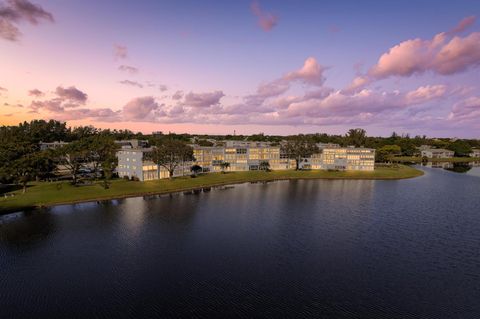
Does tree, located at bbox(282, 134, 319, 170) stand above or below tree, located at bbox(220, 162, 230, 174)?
above

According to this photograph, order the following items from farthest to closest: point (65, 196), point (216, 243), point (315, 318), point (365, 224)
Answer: point (65, 196) → point (365, 224) → point (216, 243) → point (315, 318)

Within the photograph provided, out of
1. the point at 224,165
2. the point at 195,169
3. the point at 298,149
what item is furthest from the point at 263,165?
the point at 195,169

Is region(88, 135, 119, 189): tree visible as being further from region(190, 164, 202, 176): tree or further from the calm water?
region(190, 164, 202, 176): tree

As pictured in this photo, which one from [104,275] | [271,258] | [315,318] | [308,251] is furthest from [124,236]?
[315,318]

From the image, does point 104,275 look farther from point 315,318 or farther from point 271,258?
point 315,318

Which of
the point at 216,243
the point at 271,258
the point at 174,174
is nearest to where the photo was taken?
Answer: the point at 271,258

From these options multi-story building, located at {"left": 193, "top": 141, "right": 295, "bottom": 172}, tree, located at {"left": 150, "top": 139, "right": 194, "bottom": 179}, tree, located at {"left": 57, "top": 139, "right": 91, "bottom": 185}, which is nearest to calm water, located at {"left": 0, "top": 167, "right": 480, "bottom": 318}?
tree, located at {"left": 57, "top": 139, "right": 91, "bottom": 185}

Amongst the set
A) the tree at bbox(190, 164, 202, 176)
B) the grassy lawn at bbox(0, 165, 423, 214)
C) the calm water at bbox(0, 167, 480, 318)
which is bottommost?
the calm water at bbox(0, 167, 480, 318)
